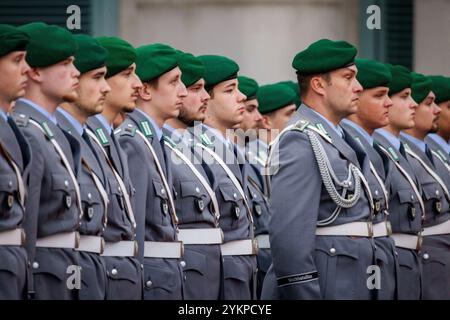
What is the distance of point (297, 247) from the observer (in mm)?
9219

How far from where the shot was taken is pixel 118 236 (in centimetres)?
953

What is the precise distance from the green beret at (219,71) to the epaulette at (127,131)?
1.18 m

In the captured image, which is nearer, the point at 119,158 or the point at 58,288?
the point at 58,288

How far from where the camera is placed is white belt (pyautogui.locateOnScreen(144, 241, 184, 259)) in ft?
32.4

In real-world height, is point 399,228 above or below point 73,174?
below

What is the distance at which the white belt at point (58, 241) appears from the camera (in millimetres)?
8883

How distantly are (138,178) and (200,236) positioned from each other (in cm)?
56

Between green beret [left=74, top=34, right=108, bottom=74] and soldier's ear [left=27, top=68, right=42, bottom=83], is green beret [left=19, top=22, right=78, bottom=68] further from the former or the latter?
green beret [left=74, top=34, right=108, bottom=74]

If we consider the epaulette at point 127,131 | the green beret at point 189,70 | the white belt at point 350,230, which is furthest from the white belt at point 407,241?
the epaulette at point 127,131

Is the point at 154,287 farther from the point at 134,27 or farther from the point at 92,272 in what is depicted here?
the point at 134,27

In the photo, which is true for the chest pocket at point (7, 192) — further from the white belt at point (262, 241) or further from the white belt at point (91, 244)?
the white belt at point (262, 241)

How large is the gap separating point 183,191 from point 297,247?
120 cm

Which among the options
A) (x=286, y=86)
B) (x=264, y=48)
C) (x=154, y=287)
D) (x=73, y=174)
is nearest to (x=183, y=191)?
(x=154, y=287)

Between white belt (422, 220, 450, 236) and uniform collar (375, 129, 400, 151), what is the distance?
20.3 inches
